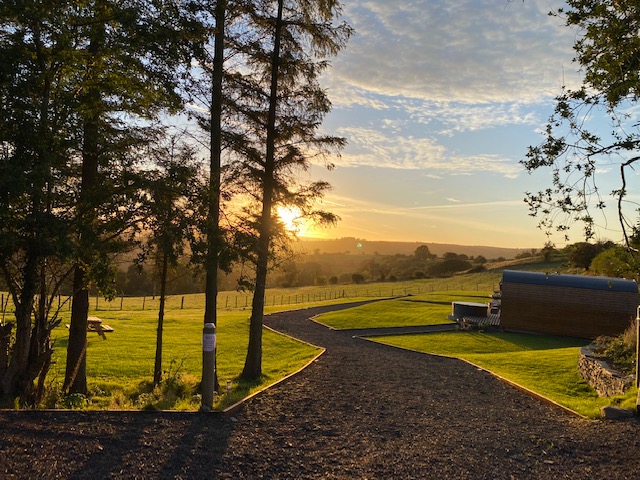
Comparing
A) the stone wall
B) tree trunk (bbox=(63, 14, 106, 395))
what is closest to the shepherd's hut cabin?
the stone wall

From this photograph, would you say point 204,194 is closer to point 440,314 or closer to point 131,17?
point 131,17

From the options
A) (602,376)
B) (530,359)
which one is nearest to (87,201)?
(602,376)

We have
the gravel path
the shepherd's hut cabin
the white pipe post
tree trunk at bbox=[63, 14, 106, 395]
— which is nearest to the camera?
the gravel path

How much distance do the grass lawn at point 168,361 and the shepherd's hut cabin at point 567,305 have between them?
42.2 ft

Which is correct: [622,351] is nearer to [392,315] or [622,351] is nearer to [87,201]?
[87,201]

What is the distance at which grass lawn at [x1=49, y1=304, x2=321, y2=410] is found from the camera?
389 inches

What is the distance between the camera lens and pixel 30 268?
6.76 m

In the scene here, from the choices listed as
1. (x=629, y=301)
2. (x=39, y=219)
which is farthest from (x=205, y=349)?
(x=629, y=301)

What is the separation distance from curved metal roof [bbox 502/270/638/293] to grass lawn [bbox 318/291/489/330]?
16.9 feet

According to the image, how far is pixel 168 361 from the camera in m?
17.2

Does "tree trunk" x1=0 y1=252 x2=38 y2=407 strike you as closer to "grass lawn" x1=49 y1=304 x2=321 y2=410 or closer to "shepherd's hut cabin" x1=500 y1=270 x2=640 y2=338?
"grass lawn" x1=49 y1=304 x2=321 y2=410

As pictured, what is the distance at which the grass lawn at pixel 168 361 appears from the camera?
988cm

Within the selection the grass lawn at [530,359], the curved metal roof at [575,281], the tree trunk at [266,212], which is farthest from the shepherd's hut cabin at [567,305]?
the tree trunk at [266,212]

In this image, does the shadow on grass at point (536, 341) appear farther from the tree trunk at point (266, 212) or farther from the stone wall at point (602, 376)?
the tree trunk at point (266, 212)
